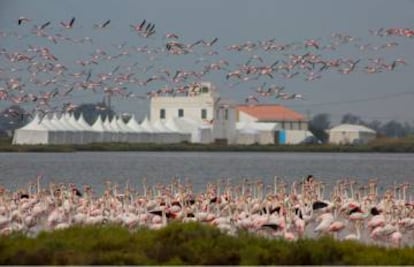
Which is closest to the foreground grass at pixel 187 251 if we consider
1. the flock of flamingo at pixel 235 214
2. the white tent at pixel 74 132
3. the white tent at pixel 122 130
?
the flock of flamingo at pixel 235 214

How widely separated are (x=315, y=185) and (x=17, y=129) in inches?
2988

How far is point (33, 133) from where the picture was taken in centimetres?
10438

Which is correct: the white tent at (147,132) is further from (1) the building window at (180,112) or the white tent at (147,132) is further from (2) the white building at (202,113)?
(1) the building window at (180,112)

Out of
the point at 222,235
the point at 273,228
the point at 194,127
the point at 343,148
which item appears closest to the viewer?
the point at 222,235

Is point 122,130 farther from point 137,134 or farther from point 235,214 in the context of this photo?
point 235,214

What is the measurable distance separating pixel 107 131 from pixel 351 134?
27.0 m

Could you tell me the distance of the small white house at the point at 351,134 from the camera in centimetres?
12056

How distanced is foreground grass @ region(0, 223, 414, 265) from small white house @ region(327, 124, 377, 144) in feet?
346

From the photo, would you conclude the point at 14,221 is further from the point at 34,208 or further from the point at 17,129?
the point at 17,129

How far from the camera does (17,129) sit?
10431cm

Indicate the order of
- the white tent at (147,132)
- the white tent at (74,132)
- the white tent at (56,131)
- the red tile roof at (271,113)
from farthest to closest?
1. the red tile roof at (271,113)
2. the white tent at (147,132)
3. the white tent at (74,132)
4. the white tent at (56,131)

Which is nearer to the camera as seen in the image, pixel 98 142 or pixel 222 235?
pixel 222 235

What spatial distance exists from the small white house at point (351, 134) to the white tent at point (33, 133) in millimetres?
33622

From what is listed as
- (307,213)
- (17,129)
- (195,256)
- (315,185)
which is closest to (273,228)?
(307,213)
